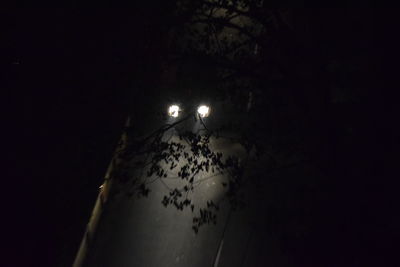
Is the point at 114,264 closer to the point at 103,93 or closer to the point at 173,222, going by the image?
the point at 173,222

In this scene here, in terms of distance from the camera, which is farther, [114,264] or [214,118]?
[214,118]

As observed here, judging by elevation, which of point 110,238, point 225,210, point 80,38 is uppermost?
point 80,38

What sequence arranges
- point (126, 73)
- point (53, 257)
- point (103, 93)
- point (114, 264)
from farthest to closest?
point (114, 264), point (103, 93), point (53, 257), point (126, 73)

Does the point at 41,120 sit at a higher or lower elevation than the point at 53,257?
higher

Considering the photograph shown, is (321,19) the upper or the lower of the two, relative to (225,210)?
upper

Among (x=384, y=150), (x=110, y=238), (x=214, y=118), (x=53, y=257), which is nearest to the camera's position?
(x=384, y=150)

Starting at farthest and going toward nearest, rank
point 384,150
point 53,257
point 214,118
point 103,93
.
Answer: point 214,118 < point 103,93 < point 53,257 < point 384,150

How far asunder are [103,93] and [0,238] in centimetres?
410

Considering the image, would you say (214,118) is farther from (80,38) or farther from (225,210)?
(80,38)

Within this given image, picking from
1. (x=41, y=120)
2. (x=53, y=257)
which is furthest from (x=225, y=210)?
(x=41, y=120)

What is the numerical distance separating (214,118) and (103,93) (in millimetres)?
6533

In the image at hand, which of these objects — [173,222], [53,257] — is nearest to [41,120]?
[53,257]

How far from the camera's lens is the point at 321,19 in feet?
27.2

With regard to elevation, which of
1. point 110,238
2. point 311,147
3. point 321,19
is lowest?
point 110,238
